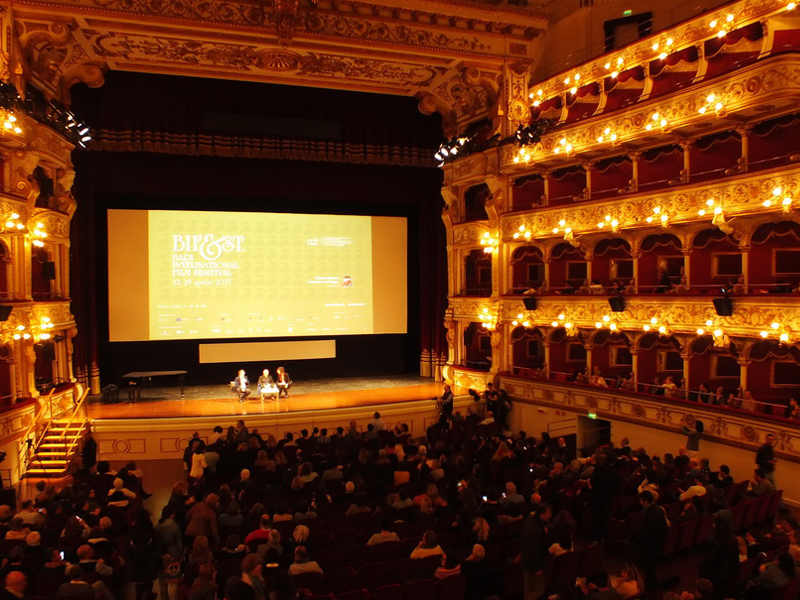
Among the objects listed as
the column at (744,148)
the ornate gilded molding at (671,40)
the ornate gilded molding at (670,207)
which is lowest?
the ornate gilded molding at (670,207)

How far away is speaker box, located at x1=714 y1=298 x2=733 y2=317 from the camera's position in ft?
47.5

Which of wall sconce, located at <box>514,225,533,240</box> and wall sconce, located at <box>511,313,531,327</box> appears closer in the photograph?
wall sconce, located at <box>514,225,533,240</box>

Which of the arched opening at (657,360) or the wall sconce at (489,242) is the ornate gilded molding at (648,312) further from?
the wall sconce at (489,242)

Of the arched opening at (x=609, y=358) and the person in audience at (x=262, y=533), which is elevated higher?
the arched opening at (x=609, y=358)

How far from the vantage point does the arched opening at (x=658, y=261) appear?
17797 millimetres

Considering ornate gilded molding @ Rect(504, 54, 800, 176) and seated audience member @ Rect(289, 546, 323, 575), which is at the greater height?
ornate gilded molding @ Rect(504, 54, 800, 176)

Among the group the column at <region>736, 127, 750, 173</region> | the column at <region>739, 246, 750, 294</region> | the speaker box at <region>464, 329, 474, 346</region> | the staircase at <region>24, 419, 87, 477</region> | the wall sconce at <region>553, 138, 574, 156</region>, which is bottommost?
the staircase at <region>24, 419, 87, 477</region>

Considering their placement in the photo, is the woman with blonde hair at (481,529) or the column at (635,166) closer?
the woman with blonde hair at (481,529)

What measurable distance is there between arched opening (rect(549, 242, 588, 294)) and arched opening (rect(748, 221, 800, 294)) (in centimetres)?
530

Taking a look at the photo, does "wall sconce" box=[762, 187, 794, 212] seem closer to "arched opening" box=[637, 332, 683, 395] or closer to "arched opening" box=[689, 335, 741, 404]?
"arched opening" box=[689, 335, 741, 404]

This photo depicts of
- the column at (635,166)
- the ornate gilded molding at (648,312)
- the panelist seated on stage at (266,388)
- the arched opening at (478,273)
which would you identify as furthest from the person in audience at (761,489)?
the panelist seated on stage at (266,388)

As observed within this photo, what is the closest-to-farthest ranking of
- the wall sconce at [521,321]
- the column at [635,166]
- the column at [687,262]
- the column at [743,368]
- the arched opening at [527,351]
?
the column at [743,368]
the column at [687,262]
the column at [635,166]
the wall sconce at [521,321]
the arched opening at [527,351]

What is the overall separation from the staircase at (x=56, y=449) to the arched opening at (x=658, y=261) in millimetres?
15146

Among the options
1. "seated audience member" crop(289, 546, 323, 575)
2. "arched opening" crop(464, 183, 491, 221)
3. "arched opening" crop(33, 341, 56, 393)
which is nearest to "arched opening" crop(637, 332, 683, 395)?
"arched opening" crop(464, 183, 491, 221)
